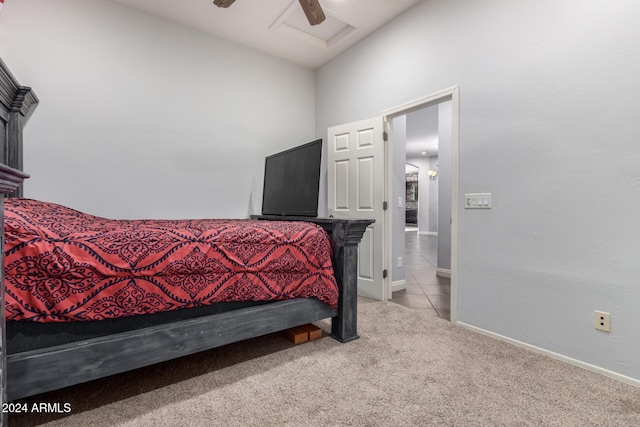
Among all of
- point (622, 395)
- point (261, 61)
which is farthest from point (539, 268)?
point (261, 61)

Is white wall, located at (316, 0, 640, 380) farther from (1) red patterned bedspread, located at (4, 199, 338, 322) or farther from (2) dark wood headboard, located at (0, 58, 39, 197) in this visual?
(2) dark wood headboard, located at (0, 58, 39, 197)

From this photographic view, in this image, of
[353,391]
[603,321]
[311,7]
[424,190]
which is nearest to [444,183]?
[603,321]

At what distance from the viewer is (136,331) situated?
4.32 feet

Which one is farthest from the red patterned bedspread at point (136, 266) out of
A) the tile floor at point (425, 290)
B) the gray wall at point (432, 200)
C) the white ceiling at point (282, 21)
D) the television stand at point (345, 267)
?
the gray wall at point (432, 200)

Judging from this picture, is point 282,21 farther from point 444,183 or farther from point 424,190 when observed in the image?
point 424,190

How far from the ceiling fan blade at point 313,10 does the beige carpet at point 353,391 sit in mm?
2273

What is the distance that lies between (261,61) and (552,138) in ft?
10.1

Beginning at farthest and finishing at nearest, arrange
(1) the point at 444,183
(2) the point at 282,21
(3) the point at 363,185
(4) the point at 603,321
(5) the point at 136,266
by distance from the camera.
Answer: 1. (1) the point at 444,183
2. (3) the point at 363,185
3. (2) the point at 282,21
4. (4) the point at 603,321
5. (5) the point at 136,266

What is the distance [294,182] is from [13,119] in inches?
82.6

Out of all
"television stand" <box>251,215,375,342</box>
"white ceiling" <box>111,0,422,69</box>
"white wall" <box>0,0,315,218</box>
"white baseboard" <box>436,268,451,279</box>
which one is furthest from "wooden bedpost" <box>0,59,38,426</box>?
"white baseboard" <box>436,268,451,279</box>

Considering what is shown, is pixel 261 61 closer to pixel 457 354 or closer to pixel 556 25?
pixel 556 25

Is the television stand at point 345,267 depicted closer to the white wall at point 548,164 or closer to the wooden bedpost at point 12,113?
the white wall at point 548,164

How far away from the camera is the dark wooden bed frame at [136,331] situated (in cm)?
109

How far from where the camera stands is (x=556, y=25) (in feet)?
6.08
